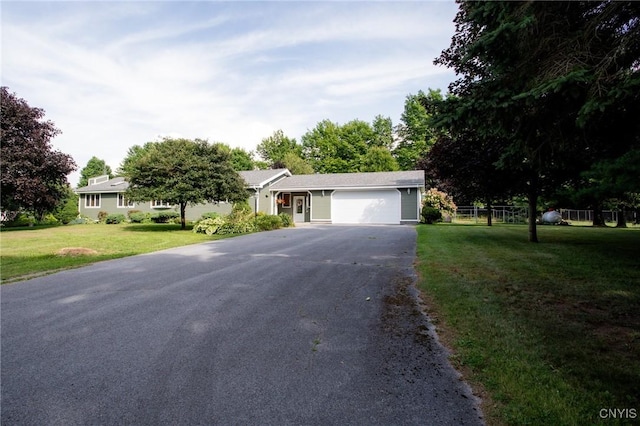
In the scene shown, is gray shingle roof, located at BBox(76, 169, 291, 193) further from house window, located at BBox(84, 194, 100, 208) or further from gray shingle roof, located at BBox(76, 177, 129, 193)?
house window, located at BBox(84, 194, 100, 208)

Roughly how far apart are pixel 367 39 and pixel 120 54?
29.0 ft

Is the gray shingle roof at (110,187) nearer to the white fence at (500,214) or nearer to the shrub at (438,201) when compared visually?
the shrub at (438,201)

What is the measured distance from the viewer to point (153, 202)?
26625 millimetres

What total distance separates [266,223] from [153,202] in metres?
15.3

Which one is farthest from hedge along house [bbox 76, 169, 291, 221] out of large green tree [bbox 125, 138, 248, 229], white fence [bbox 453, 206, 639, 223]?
white fence [bbox 453, 206, 639, 223]

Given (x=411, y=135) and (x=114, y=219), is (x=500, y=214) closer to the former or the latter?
(x=411, y=135)

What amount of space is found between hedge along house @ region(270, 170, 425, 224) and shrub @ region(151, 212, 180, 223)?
7.86 meters

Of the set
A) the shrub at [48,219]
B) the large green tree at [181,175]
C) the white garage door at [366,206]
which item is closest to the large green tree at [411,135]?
the white garage door at [366,206]

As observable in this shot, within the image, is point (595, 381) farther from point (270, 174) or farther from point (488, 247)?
point (270, 174)

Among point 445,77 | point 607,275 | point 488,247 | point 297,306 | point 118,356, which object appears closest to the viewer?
point 118,356

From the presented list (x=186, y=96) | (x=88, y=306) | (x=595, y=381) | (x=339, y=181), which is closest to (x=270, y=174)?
(x=339, y=181)

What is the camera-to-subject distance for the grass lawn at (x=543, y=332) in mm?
2264

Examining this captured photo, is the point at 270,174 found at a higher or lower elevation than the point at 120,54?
lower

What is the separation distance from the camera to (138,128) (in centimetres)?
2566
